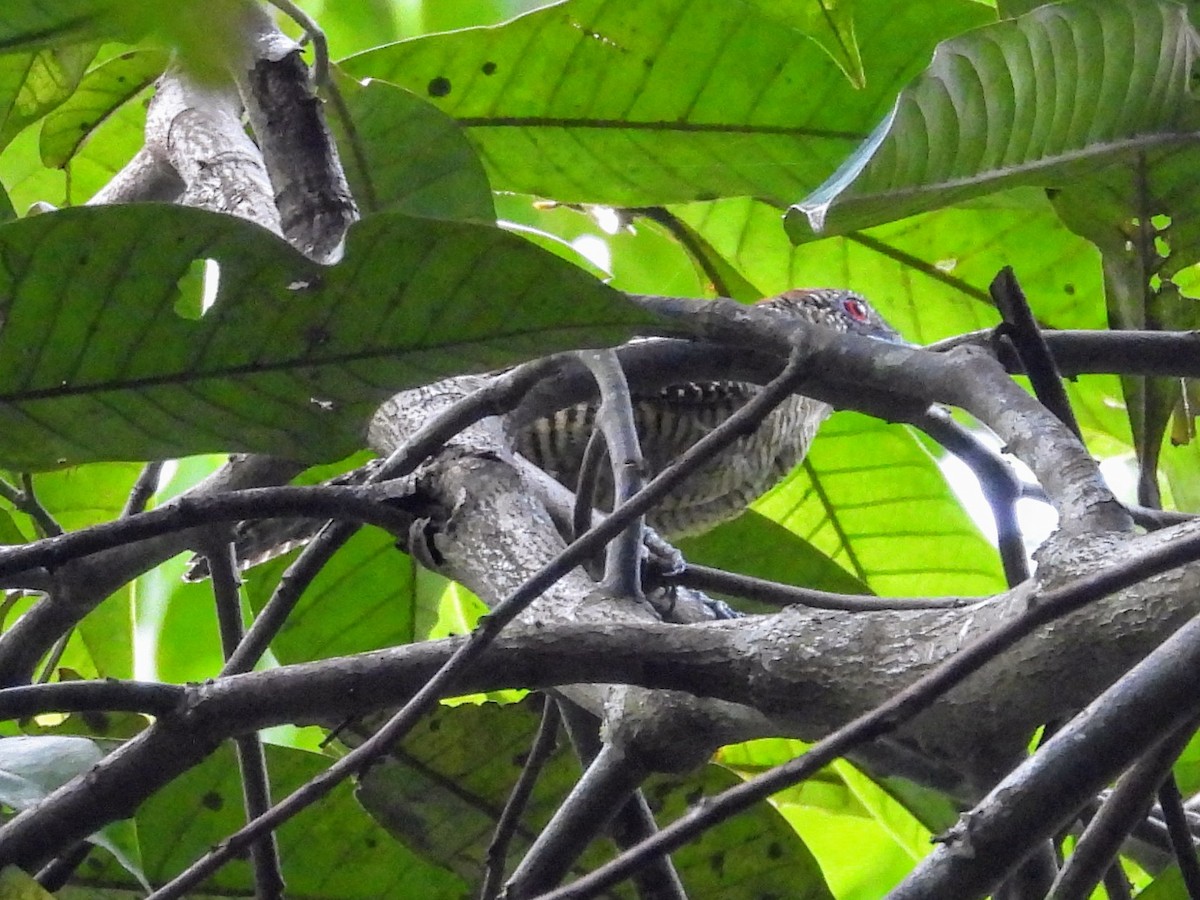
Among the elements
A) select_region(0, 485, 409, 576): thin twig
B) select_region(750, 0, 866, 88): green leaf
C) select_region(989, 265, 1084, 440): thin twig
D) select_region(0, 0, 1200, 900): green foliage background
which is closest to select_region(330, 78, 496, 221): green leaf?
select_region(0, 0, 1200, 900): green foliage background

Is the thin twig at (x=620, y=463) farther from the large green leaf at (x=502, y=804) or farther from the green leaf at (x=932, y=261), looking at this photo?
the green leaf at (x=932, y=261)

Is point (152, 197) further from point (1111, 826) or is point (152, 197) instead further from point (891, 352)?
point (1111, 826)

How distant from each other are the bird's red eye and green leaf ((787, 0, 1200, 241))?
2.21 metres

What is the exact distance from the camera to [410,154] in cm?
172

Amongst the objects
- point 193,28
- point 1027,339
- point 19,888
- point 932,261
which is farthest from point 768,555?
point 193,28

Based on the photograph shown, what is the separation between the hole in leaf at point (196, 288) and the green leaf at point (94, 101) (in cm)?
52

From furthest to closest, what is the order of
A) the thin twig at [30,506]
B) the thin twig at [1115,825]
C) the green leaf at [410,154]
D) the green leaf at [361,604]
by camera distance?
the green leaf at [361,604] < the green leaf at [410,154] < the thin twig at [30,506] < the thin twig at [1115,825]

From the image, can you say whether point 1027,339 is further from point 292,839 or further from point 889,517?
point 889,517

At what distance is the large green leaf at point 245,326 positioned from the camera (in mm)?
865

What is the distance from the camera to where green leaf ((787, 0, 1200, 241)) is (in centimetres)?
105

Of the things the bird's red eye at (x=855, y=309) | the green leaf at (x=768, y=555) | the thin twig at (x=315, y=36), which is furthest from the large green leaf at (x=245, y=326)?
the bird's red eye at (x=855, y=309)

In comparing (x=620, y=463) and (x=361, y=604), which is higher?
(x=620, y=463)

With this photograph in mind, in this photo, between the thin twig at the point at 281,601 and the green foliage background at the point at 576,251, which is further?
the thin twig at the point at 281,601

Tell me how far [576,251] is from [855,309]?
146cm
